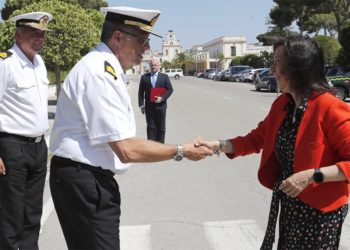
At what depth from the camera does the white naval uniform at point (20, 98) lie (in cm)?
415

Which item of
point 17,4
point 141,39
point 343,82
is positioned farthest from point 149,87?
point 17,4

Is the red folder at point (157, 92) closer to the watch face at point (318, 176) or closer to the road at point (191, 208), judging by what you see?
the road at point (191, 208)

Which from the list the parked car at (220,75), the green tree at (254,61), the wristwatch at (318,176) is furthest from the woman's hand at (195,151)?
the green tree at (254,61)

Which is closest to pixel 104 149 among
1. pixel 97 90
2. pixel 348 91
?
pixel 97 90

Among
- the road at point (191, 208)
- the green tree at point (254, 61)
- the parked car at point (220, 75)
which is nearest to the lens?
the road at point (191, 208)

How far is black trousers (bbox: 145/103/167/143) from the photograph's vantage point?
11.1m

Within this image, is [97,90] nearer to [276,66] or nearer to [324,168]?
[276,66]

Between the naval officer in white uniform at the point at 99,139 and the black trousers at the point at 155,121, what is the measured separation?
8131mm

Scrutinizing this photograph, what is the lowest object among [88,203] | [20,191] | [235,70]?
[235,70]

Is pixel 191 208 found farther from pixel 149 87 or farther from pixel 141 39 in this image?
pixel 149 87

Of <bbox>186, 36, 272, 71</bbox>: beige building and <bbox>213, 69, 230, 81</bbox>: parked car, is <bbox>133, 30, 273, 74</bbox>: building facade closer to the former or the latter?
<bbox>186, 36, 272, 71</bbox>: beige building

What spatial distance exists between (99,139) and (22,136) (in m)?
1.78

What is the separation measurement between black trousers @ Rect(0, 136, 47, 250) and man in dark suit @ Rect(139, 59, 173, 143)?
6.69 metres

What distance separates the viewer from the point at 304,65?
2871 mm
